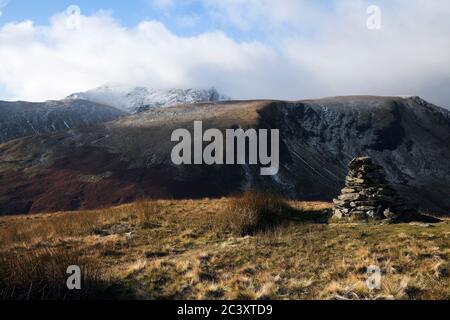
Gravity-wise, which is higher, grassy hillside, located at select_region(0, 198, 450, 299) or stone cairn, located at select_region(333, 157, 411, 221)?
stone cairn, located at select_region(333, 157, 411, 221)

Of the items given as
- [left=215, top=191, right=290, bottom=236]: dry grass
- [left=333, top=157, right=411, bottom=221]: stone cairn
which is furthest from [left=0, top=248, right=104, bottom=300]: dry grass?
[left=333, top=157, right=411, bottom=221]: stone cairn

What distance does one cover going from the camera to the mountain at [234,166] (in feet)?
238

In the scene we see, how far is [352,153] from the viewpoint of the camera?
335ft

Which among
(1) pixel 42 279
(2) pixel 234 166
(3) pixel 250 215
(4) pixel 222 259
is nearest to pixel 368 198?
(3) pixel 250 215

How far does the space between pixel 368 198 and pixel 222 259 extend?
381 inches

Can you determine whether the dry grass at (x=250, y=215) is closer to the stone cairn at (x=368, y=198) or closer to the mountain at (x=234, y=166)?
the stone cairn at (x=368, y=198)

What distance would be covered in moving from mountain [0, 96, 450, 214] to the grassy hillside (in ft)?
139

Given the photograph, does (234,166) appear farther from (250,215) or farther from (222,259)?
(222,259)

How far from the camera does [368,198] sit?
21141mm

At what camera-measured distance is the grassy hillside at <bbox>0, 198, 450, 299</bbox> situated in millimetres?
10914

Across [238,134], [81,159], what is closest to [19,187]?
[81,159]

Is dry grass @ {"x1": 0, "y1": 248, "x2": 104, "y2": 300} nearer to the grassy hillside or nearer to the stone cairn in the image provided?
the grassy hillside
